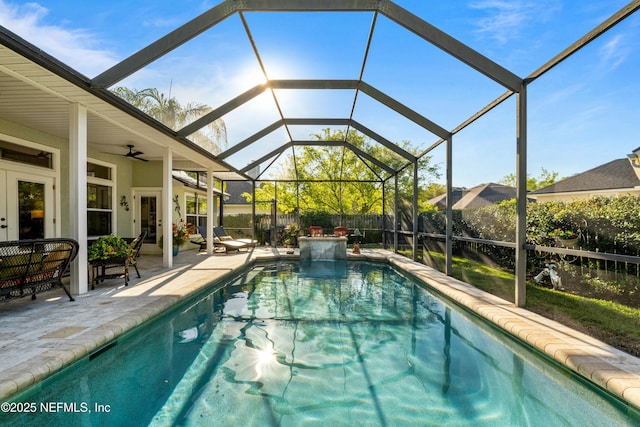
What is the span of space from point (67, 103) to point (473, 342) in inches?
238

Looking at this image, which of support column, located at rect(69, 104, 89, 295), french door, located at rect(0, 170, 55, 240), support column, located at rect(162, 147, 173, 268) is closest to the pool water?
support column, located at rect(69, 104, 89, 295)

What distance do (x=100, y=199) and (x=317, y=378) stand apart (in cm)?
763

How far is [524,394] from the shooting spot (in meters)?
2.60

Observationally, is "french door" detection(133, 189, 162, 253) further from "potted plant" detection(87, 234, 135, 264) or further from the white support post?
"potted plant" detection(87, 234, 135, 264)

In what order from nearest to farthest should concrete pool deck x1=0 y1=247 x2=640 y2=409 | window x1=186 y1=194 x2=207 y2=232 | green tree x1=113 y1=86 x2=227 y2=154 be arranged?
concrete pool deck x1=0 y1=247 x2=640 y2=409, green tree x1=113 y1=86 x2=227 y2=154, window x1=186 y1=194 x2=207 y2=232

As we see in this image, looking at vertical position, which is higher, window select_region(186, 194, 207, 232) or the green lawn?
window select_region(186, 194, 207, 232)

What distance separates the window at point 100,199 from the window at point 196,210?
3.56 m

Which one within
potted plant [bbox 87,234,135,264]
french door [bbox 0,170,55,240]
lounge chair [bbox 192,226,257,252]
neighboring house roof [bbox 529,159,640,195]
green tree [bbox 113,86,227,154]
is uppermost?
green tree [bbox 113,86,227,154]

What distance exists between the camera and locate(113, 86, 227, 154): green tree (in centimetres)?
531

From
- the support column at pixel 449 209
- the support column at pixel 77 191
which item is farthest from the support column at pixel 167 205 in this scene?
the support column at pixel 449 209

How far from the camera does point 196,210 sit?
12.6 meters

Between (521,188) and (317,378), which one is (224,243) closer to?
(317,378)

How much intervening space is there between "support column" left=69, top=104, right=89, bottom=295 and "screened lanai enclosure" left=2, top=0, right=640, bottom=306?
0.61 m

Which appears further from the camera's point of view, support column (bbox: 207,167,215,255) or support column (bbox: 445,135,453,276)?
support column (bbox: 207,167,215,255)
